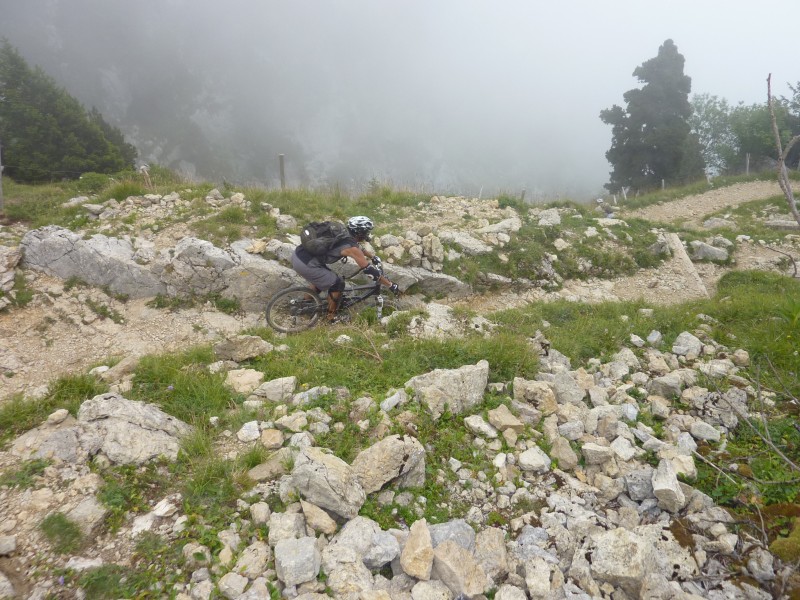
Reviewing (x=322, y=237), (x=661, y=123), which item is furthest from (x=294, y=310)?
(x=661, y=123)

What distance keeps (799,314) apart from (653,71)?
106ft

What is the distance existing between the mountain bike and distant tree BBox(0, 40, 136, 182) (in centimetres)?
2462

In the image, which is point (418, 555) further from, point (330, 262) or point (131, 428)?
point (330, 262)

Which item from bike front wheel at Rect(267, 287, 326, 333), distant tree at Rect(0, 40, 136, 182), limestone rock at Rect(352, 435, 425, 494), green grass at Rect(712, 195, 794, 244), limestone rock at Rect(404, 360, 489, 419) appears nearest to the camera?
limestone rock at Rect(352, 435, 425, 494)

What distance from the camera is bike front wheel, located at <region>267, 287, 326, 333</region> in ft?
24.5

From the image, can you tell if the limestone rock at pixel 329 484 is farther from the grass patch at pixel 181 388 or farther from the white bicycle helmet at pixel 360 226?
the white bicycle helmet at pixel 360 226

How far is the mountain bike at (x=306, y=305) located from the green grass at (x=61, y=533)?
15.0 feet

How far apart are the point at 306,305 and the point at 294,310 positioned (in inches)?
10.3

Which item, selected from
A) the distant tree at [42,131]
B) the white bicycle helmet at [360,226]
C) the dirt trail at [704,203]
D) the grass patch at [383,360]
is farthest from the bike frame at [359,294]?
the distant tree at [42,131]

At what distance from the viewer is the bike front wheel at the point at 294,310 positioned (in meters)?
7.47

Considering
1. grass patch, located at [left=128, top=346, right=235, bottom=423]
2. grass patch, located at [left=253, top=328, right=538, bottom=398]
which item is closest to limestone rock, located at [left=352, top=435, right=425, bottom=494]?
grass patch, located at [left=253, top=328, right=538, bottom=398]

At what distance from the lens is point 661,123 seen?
94.5 feet

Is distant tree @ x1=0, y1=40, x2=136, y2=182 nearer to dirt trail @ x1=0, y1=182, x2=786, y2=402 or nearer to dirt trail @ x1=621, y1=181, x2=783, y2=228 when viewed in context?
dirt trail @ x1=0, y1=182, x2=786, y2=402

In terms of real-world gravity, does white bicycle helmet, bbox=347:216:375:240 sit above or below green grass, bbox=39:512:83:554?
above
